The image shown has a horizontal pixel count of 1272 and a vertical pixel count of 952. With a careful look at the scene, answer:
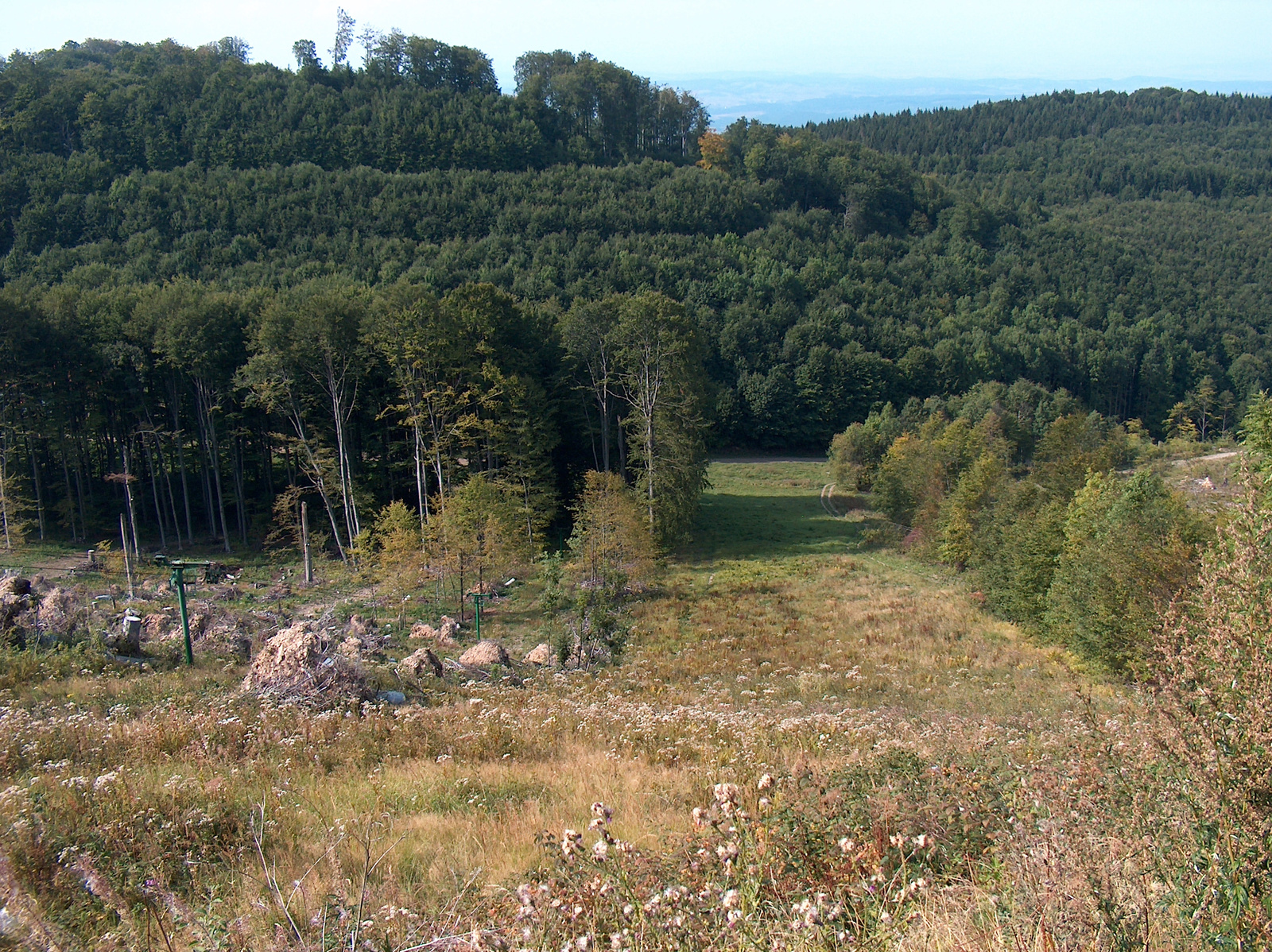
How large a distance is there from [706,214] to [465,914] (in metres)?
90.2

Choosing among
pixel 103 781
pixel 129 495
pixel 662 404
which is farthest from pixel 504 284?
pixel 103 781

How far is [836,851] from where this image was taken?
4.11m

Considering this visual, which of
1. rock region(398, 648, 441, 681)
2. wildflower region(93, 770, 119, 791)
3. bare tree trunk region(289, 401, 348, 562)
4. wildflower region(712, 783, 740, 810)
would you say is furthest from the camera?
bare tree trunk region(289, 401, 348, 562)

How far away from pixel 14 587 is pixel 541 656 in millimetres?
10121

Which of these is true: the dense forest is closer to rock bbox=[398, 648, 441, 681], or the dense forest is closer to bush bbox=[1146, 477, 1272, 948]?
rock bbox=[398, 648, 441, 681]

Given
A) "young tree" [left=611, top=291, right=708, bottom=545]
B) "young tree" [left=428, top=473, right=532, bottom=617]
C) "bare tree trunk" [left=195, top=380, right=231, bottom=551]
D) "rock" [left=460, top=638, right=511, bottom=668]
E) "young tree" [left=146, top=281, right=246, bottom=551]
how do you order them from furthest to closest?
1. "young tree" [left=611, top=291, right=708, bottom=545]
2. "bare tree trunk" [left=195, top=380, right=231, bottom=551]
3. "young tree" [left=146, top=281, right=246, bottom=551]
4. "young tree" [left=428, top=473, right=532, bottom=617]
5. "rock" [left=460, top=638, right=511, bottom=668]

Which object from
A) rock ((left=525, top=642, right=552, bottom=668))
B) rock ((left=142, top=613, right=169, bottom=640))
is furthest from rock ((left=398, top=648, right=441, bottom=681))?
rock ((left=142, top=613, right=169, bottom=640))

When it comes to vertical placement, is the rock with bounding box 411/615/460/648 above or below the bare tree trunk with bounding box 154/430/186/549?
below

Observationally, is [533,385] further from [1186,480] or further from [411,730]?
[1186,480]

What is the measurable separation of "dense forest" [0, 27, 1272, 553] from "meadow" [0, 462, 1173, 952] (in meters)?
18.7

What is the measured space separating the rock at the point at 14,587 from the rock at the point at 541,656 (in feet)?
31.3

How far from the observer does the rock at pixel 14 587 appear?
14.0 m

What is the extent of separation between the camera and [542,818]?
548cm

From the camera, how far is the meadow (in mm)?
3383
